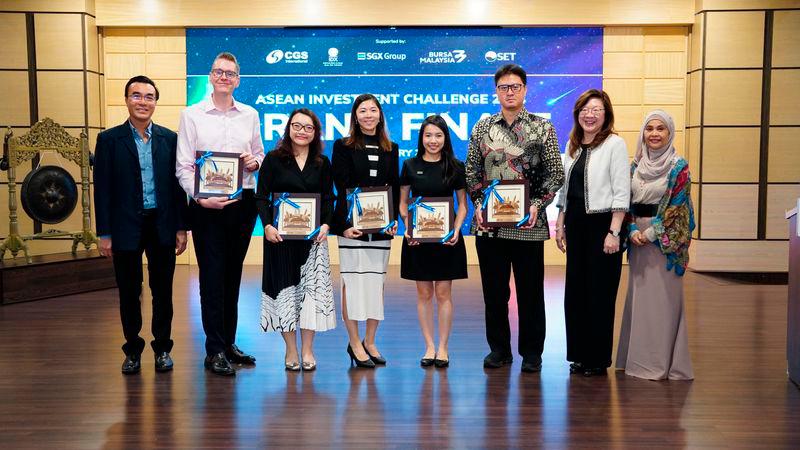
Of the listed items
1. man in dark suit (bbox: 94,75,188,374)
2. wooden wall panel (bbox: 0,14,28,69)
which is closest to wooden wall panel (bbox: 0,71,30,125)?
wooden wall panel (bbox: 0,14,28,69)

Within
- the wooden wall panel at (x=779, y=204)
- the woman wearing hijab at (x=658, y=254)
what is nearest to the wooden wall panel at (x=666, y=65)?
the wooden wall panel at (x=779, y=204)

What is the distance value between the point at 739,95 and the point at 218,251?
21.2ft

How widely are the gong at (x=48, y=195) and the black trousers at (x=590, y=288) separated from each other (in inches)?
204

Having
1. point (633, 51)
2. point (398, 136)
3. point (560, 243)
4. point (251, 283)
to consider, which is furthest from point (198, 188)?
point (633, 51)

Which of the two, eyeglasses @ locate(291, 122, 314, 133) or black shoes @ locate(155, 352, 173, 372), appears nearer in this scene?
eyeglasses @ locate(291, 122, 314, 133)

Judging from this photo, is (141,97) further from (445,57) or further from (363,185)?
(445,57)

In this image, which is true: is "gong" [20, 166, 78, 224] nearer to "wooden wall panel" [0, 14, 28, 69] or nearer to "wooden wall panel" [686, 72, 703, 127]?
"wooden wall panel" [0, 14, 28, 69]

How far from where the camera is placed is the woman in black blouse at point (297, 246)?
3.99 metres

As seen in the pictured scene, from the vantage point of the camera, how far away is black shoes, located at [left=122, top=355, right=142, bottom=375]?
160 inches

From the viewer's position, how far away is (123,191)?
393 centimetres

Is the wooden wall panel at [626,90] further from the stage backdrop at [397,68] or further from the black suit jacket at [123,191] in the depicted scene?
the black suit jacket at [123,191]

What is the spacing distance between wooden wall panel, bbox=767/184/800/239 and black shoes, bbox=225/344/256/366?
630 cm

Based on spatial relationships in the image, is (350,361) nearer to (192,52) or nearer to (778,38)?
(192,52)

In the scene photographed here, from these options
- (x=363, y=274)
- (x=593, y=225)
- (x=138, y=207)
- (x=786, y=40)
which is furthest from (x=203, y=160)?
(x=786, y=40)
